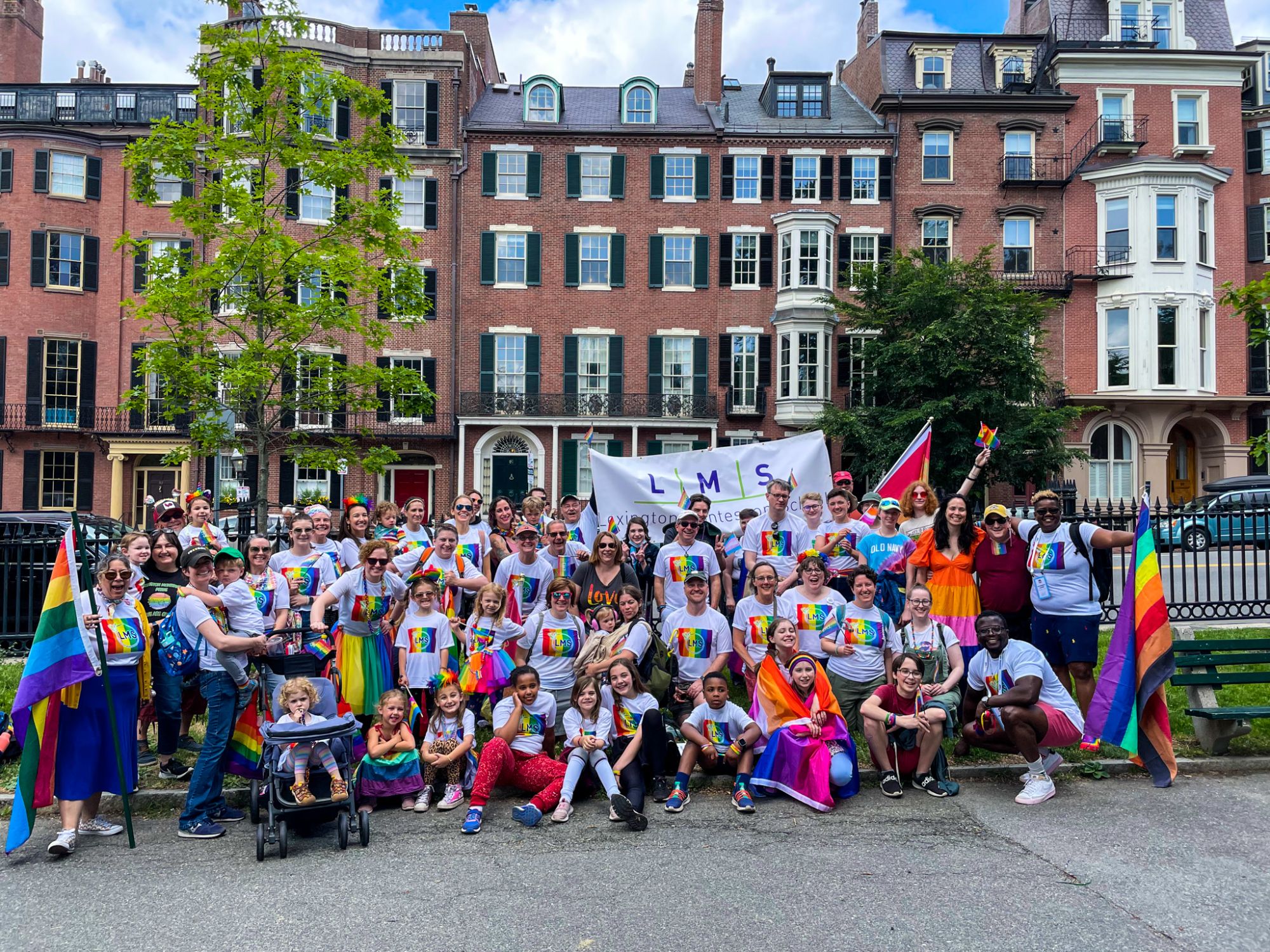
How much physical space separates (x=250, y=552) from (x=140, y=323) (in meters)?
26.4

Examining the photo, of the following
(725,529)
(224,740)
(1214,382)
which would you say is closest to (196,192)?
(725,529)

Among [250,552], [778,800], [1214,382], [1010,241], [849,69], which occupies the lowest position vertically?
[778,800]

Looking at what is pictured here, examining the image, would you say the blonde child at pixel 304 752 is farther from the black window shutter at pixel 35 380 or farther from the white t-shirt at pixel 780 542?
the black window shutter at pixel 35 380

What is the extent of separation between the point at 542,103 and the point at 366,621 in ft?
94.0

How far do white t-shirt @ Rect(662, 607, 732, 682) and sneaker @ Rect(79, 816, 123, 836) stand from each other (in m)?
4.15

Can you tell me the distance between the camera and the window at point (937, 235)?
30.9 m

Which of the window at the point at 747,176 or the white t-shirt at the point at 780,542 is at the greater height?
the window at the point at 747,176

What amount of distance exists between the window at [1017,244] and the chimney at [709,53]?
11.1 metres

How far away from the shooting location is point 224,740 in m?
6.21

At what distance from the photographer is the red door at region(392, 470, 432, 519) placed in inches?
1233

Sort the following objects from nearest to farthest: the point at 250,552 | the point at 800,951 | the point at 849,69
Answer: the point at 800,951
the point at 250,552
the point at 849,69

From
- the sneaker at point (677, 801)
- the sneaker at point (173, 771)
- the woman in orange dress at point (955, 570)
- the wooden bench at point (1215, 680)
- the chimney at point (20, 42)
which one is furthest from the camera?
the chimney at point (20, 42)

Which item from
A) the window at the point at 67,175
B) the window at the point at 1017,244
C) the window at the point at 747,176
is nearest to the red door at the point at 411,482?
the window at the point at 67,175

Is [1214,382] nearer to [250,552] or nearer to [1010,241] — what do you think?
[1010,241]
